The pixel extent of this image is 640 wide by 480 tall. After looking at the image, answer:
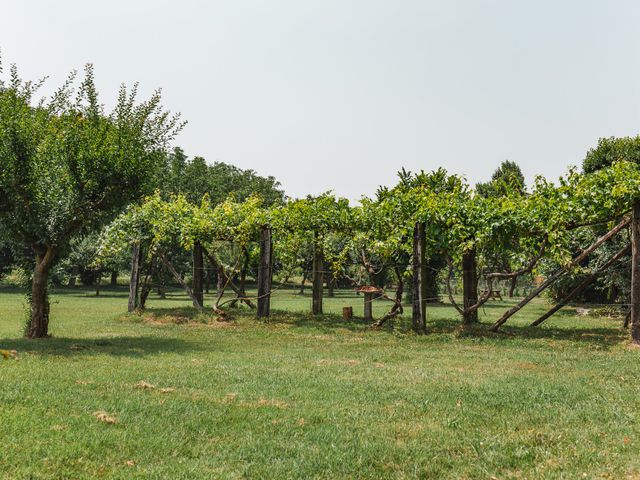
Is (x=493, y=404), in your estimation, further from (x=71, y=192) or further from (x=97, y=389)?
(x=71, y=192)

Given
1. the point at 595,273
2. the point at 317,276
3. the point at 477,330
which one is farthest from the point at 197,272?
the point at 595,273

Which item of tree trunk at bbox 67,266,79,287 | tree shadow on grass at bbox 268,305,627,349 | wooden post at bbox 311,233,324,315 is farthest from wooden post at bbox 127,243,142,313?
tree trunk at bbox 67,266,79,287

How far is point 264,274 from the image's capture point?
19625mm

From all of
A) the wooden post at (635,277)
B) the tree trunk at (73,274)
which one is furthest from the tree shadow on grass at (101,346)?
the tree trunk at (73,274)

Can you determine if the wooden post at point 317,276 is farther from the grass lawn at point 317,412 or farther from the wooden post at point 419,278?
the grass lawn at point 317,412

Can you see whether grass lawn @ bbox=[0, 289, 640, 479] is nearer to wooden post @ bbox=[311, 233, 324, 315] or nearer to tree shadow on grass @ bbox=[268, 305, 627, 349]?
tree shadow on grass @ bbox=[268, 305, 627, 349]

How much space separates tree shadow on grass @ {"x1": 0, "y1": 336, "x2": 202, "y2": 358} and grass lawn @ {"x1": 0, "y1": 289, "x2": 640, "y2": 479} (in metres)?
0.10

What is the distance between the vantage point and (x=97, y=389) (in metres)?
7.95

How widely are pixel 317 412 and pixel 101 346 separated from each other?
25.4 ft

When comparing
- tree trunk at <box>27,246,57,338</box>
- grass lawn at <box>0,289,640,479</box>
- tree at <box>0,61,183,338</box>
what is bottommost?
grass lawn at <box>0,289,640,479</box>

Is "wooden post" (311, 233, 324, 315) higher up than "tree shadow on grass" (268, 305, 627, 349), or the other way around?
"wooden post" (311, 233, 324, 315)

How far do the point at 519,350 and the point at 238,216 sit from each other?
1126cm

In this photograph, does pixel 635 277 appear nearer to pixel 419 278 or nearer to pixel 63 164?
pixel 419 278

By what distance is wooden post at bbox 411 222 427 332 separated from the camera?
16459 millimetres
